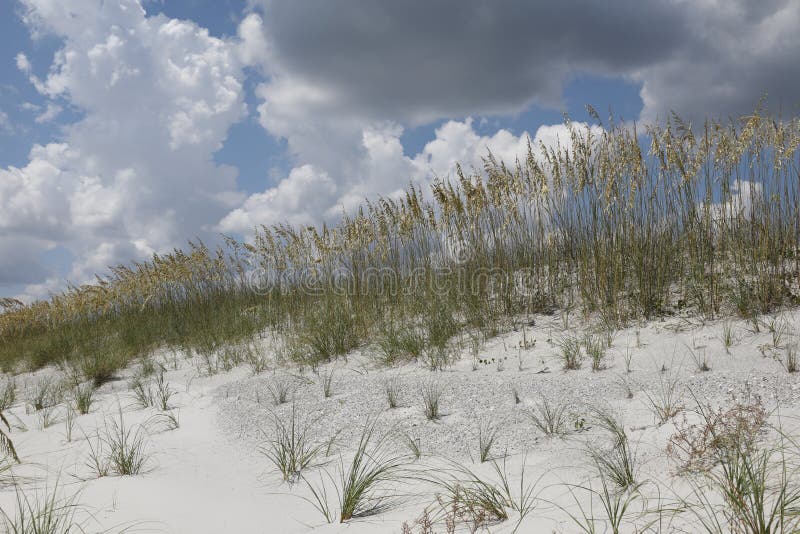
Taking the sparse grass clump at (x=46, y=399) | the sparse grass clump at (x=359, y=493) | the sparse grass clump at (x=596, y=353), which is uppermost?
the sparse grass clump at (x=596, y=353)

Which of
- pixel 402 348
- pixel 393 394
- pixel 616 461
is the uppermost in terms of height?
pixel 402 348

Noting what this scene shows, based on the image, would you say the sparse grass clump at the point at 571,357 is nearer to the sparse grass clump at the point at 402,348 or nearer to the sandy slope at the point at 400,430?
the sandy slope at the point at 400,430

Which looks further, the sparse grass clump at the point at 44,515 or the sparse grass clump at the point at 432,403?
the sparse grass clump at the point at 432,403

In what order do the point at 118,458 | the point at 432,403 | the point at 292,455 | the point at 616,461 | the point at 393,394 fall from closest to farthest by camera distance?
the point at 616,461, the point at 292,455, the point at 118,458, the point at 432,403, the point at 393,394

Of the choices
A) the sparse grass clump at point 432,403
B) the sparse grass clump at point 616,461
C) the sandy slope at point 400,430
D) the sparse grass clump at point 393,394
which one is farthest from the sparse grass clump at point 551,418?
the sparse grass clump at point 393,394

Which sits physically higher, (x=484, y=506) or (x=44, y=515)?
(x=44, y=515)

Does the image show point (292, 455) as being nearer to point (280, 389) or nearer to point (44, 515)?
point (44, 515)

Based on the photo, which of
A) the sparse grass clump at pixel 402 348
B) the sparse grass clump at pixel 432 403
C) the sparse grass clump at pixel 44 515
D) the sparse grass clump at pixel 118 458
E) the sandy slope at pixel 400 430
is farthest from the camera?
the sparse grass clump at pixel 402 348

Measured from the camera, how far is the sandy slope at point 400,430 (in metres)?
2.08

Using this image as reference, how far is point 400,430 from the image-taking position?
282 cm

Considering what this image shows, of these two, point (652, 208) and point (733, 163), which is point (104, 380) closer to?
point (652, 208)

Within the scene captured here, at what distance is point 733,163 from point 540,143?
1756 mm

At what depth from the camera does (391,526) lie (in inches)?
73.9

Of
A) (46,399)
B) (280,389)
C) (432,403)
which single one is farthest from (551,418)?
(46,399)
